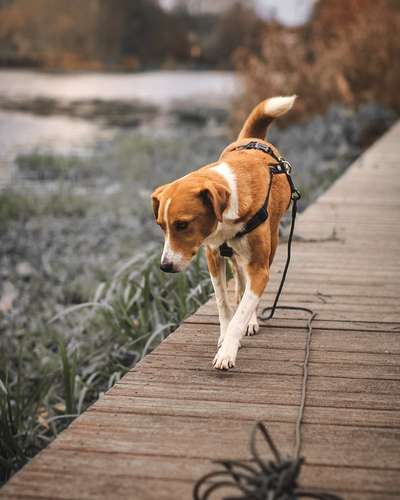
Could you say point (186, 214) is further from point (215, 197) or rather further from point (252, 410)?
point (252, 410)

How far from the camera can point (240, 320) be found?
10.1 ft

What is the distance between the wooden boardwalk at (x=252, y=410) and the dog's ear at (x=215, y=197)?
745 mm

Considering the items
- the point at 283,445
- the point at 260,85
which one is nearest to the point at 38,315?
the point at 283,445

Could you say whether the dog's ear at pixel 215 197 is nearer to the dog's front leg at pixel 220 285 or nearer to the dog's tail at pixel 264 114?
the dog's front leg at pixel 220 285

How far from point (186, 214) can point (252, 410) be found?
2.72 ft

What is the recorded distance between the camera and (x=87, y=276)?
6.58 m

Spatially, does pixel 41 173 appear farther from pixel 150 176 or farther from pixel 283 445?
pixel 283 445

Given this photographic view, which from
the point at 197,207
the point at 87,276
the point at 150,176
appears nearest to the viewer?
the point at 197,207

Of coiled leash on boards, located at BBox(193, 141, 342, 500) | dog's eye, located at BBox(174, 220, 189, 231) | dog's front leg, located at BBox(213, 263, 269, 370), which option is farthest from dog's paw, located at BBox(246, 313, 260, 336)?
coiled leash on boards, located at BBox(193, 141, 342, 500)

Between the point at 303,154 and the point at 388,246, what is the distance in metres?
7.09

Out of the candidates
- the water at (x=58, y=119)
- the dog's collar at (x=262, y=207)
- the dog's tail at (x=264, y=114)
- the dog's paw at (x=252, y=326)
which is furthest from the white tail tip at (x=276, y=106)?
the water at (x=58, y=119)

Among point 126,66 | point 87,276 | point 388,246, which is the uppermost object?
point 388,246

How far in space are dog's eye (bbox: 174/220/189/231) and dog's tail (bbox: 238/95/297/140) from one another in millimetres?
1340

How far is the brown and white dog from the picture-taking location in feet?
9.32
